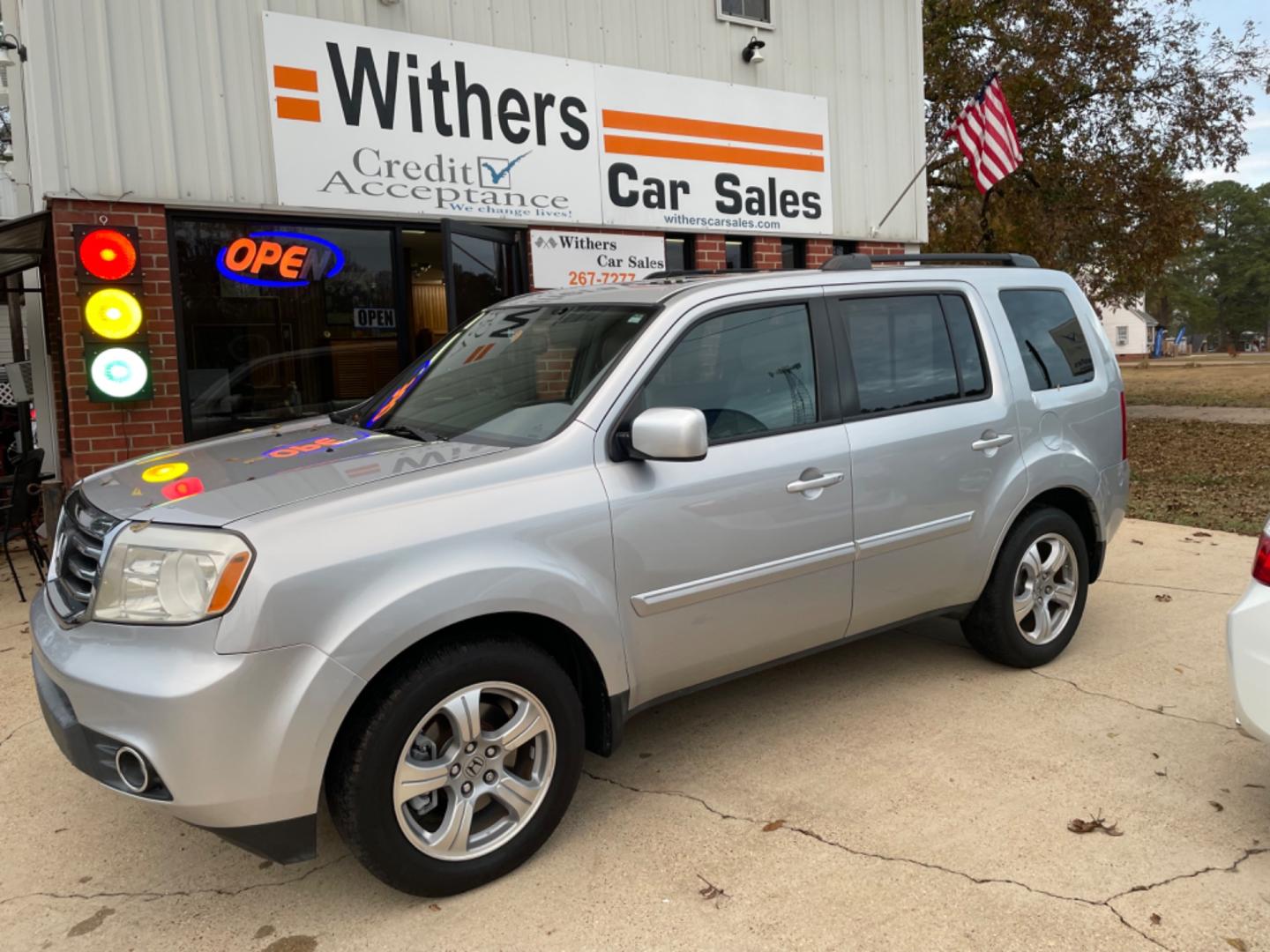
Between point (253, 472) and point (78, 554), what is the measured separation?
0.55m

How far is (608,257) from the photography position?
896 cm

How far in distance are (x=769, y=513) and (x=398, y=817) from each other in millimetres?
1595

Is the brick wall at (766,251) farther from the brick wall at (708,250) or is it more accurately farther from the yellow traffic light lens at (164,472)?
the yellow traffic light lens at (164,472)

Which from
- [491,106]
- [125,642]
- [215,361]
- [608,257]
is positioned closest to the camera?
[125,642]

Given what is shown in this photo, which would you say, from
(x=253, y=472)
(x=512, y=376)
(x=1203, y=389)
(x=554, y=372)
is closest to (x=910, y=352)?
(x=554, y=372)

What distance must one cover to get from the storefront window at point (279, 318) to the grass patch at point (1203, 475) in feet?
21.8

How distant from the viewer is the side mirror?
118 inches

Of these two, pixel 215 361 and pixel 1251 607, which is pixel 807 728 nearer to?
pixel 1251 607

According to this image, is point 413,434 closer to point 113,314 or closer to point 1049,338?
point 1049,338

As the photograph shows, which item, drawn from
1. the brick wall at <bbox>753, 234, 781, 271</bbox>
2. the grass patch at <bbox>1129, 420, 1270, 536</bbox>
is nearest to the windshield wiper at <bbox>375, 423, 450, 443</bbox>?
the grass patch at <bbox>1129, 420, 1270, 536</bbox>

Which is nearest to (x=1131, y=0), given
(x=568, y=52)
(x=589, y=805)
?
(x=568, y=52)

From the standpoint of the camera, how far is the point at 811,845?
10.3ft

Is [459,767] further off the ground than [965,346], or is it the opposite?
[965,346]

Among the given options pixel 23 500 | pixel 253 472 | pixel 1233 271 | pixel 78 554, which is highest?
pixel 1233 271
